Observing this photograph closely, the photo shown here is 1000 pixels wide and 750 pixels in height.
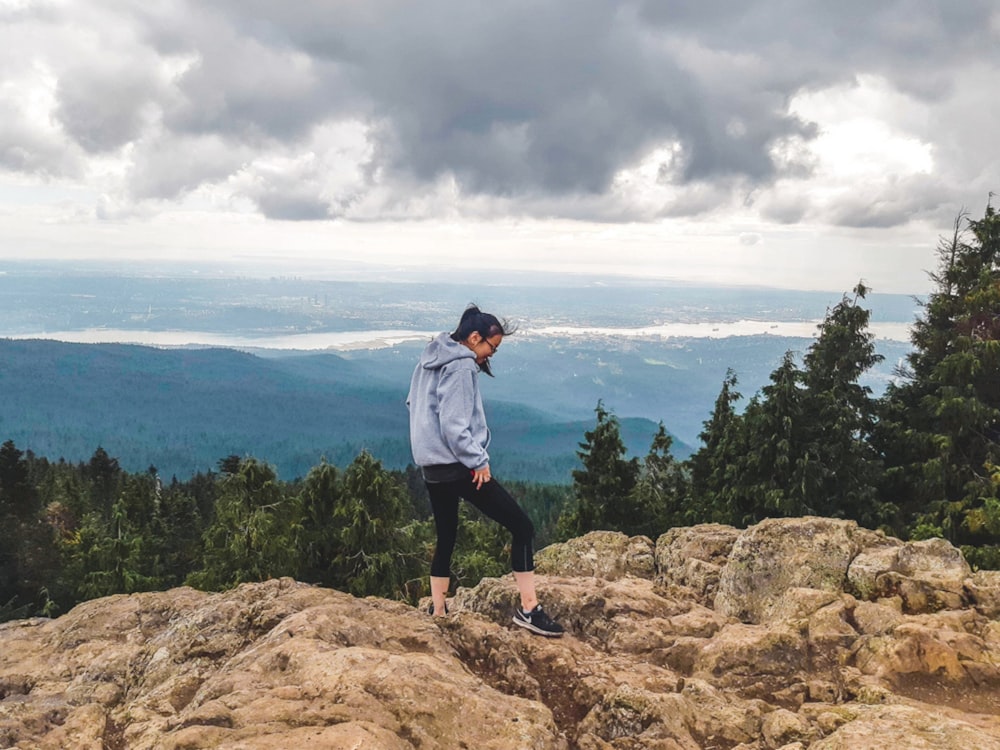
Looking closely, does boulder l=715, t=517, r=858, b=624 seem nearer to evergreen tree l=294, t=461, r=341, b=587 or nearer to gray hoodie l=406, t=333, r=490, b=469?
gray hoodie l=406, t=333, r=490, b=469

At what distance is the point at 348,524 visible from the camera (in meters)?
29.9

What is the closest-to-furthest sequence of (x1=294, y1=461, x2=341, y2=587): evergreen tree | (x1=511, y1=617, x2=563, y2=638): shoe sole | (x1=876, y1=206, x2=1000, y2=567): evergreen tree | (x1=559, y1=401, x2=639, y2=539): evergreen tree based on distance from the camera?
1. (x1=511, y1=617, x2=563, y2=638): shoe sole
2. (x1=876, y1=206, x2=1000, y2=567): evergreen tree
3. (x1=294, y1=461, x2=341, y2=587): evergreen tree
4. (x1=559, y1=401, x2=639, y2=539): evergreen tree

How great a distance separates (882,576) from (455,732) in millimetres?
8038

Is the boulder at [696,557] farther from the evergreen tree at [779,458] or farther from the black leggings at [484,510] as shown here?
the evergreen tree at [779,458]

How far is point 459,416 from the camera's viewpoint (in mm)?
6332

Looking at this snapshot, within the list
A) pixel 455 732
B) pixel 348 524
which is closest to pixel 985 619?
pixel 455 732

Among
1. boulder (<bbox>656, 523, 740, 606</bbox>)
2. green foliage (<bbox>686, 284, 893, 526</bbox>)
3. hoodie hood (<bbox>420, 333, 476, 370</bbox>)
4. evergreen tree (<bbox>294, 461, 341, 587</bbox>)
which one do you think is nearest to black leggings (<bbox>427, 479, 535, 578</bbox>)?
hoodie hood (<bbox>420, 333, 476, 370</bbox>)

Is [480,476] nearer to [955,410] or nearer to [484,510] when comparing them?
[484,510]

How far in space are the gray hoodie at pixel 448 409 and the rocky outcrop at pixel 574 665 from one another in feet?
6.85

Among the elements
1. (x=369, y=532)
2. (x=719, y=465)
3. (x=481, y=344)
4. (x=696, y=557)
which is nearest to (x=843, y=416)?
(x=719, y=465)

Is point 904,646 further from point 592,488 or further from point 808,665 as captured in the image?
point 592,488

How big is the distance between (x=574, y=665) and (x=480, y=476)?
8.13 ft

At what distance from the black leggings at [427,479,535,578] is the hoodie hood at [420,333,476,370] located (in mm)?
1364

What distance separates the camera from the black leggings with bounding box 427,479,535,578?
6773mm
